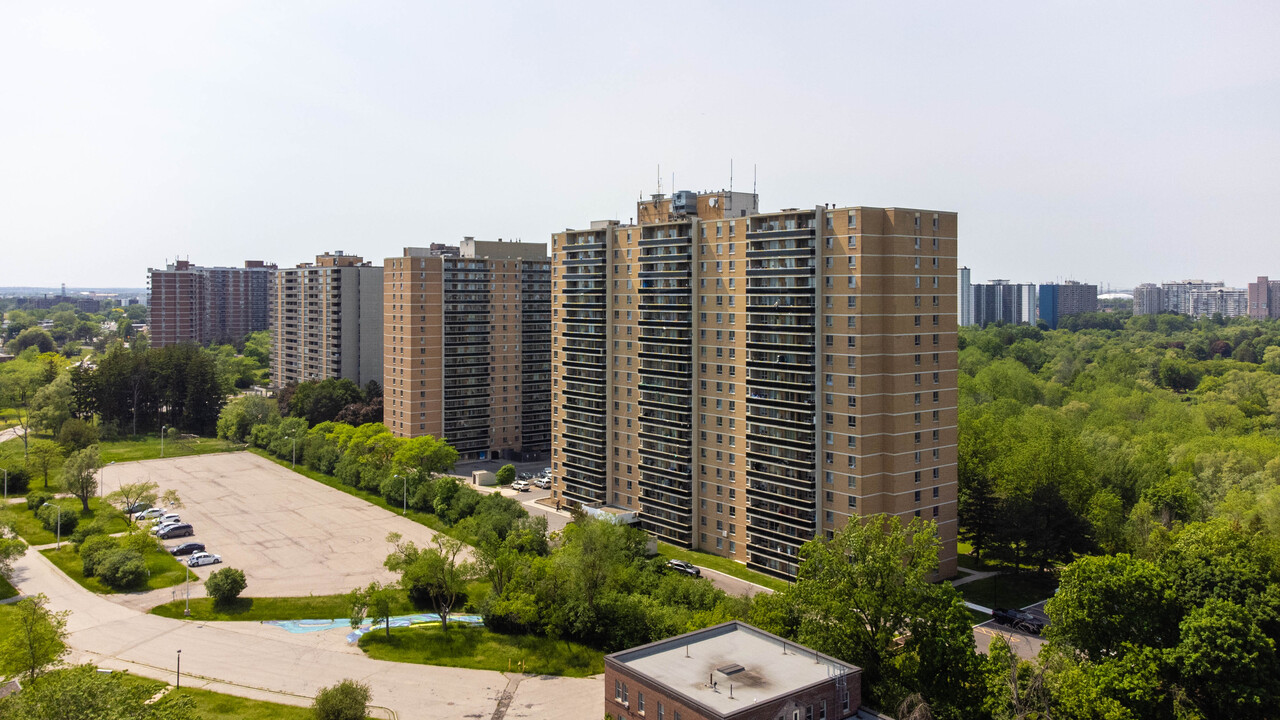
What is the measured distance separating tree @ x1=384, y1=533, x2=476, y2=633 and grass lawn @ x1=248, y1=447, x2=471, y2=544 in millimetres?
5897

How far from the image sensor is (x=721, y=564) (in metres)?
61.5

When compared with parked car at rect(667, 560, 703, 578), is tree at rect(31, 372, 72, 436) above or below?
above

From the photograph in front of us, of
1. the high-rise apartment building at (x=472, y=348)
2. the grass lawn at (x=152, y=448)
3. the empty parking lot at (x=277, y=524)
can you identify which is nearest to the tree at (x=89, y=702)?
the empty parking lot at (x=277, y=524)

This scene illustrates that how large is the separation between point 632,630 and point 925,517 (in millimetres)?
21753

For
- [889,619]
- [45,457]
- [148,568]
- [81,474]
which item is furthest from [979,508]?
[45,457]

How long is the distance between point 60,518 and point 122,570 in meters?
17.3

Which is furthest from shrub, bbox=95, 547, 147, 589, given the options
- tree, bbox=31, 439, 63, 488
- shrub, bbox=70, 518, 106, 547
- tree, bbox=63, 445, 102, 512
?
tree, bbox=31, 439, 63, 488

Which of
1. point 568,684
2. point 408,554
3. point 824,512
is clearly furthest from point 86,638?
point 824,512

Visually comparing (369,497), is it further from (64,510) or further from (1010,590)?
(1010,590)

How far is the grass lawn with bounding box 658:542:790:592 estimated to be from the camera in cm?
5734

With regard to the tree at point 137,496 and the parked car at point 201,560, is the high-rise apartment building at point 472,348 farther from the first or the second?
the parked car at point 201,560

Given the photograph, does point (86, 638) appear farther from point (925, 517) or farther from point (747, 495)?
point (925, 517)

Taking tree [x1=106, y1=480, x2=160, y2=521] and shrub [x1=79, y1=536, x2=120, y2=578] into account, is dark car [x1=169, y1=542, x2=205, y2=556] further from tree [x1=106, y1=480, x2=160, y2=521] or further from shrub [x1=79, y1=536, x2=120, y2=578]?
tree [x1=106, y1=480, x2=160, y2=521]

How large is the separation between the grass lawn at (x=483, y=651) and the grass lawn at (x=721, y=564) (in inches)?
532
